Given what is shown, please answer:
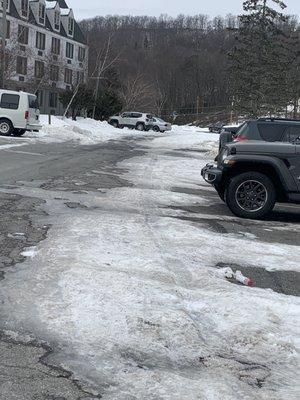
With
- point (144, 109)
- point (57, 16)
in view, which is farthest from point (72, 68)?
point (144, 109)

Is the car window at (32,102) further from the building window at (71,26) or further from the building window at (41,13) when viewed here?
the building window at (71,26)

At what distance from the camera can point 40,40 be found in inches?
2356

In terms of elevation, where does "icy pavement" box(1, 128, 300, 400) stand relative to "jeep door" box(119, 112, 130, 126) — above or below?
below

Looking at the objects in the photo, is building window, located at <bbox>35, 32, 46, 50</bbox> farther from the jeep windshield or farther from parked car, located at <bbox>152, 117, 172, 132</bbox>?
the jeep windshield

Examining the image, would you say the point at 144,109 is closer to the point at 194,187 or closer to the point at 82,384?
the point at 194,187

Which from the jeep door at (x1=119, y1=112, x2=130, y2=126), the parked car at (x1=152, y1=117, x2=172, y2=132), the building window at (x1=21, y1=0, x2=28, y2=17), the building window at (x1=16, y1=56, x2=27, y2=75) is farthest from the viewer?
the parked car at (x1=152, y1=117, x2=172, y2=132)

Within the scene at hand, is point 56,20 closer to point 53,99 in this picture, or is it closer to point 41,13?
point 41,13

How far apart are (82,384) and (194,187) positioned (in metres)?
10.2

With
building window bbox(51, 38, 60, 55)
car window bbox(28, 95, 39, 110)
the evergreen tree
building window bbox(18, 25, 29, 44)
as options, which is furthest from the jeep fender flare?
building window bbox(51, 38, 60, 55)

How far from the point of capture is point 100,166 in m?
16.2

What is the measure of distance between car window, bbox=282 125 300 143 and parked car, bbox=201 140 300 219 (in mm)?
20

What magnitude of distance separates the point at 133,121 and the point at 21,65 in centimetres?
1226

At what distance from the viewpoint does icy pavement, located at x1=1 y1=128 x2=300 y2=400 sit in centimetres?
341

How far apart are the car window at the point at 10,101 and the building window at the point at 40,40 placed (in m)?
36.9
